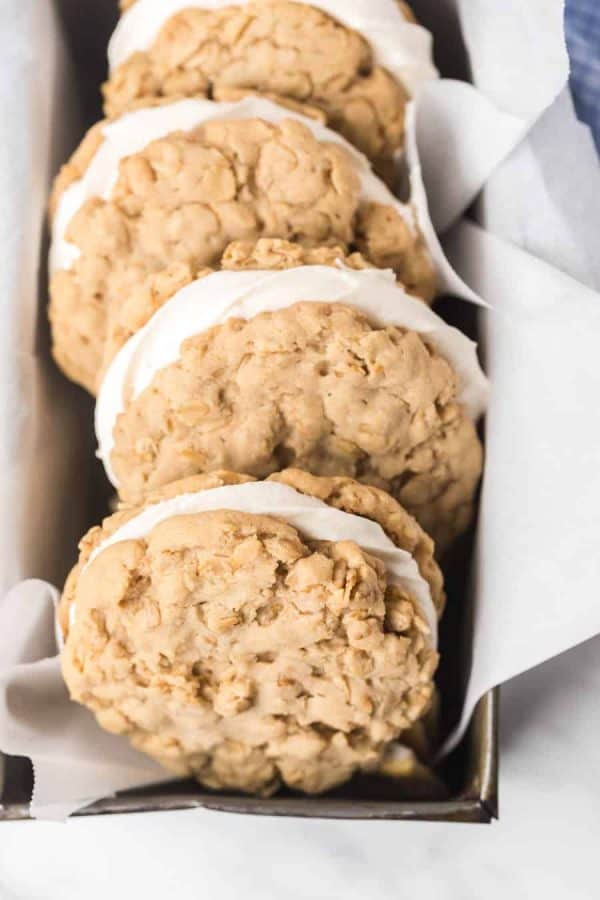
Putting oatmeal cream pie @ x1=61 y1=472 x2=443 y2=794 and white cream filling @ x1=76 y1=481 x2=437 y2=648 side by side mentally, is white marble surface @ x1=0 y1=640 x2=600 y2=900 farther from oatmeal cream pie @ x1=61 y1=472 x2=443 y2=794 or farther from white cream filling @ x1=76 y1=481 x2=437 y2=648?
white cream filling @ x1=76 y1=481 x2=437 y2=648

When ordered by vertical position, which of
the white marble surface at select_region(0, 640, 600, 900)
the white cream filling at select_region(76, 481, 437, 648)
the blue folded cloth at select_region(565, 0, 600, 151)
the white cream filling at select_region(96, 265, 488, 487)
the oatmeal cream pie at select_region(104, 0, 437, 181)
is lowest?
the white marble surface at select_region(0, 640, 600, 900)

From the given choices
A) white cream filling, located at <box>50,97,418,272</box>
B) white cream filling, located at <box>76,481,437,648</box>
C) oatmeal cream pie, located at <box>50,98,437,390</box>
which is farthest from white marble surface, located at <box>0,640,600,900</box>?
white cream filling, located at <box>50,97,418,272</box>

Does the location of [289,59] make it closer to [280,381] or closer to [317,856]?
[280,381]

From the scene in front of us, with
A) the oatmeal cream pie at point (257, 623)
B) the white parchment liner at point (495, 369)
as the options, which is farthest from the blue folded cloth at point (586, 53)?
the oatmeal cream pie at point (257, 623)

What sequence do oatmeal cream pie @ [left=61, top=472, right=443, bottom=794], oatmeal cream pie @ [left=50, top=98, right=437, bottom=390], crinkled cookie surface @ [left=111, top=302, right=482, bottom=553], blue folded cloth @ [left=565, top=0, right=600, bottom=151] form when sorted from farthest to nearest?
blue folded cloth @ [left=565, top=0, right=600, bottom=151], oatmeal cream pie @ [left=50, top=98, right=437, bottom=390], crinkled cookie surface @ [left=111, top=302, right=482, bottom=553], oatmeal cream pie @ [left=61, top=472, right=443, bottom=794]

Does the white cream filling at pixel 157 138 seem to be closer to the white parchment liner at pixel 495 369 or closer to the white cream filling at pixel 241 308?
the white parchment liner at pixel 495 369

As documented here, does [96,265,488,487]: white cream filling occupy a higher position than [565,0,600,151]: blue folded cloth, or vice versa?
[565,0,600,151]: blue folded cloth

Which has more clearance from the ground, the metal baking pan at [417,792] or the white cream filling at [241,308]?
the white cream filling at [241,308]
